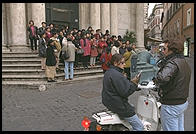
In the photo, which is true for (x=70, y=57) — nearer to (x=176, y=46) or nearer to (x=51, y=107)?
(x=51, y=107)

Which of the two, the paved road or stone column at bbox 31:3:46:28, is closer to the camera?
the paved road

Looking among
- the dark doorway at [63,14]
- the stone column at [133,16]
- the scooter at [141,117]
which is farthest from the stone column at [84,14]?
the scooter at [141,117]

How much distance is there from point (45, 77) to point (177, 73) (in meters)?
6.55

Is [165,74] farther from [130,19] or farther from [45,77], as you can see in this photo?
[130,19]

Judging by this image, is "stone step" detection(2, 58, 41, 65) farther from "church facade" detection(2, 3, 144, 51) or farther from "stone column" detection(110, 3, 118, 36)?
"stone column" detection(110, 3, 118, 36)

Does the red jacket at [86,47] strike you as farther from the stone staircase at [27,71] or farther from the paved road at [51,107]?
the paved road at [51,107]

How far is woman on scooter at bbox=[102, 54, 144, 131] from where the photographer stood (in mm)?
3176

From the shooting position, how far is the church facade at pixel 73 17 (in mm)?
11641

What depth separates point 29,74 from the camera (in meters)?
9.20

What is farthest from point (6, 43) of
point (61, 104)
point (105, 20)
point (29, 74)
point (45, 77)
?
point (61, 104)

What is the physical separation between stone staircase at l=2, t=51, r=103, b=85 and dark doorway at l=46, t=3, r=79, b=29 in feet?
14.6

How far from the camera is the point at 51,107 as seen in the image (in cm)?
585

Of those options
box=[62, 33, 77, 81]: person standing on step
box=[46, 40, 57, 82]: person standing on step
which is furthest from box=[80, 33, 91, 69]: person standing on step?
box=[46, 40, 57, 82]: person standing on step

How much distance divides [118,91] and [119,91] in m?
0.02
